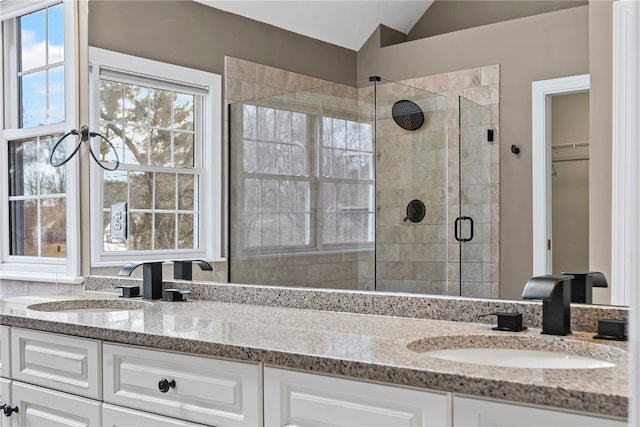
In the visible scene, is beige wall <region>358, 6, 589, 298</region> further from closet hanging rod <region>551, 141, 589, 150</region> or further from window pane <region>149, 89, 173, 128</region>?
window pane <region>149, 89, 173, 128</region>

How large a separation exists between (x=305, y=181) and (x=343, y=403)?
0.99m

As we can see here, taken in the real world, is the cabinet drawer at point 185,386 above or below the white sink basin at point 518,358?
below

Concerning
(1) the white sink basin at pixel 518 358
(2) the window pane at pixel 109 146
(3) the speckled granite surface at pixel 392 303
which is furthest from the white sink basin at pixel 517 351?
(2) the window pane at pixel 109 146

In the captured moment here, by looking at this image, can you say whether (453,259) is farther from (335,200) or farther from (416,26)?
(416,26)

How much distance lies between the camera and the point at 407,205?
6.51ft

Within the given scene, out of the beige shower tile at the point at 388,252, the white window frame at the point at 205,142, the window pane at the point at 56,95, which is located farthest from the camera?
the window pane at the point at 56,95

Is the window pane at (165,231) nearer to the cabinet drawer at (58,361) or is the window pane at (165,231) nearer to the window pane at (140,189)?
the window pane at (140,189)

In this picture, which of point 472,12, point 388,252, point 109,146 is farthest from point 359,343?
point 109,146

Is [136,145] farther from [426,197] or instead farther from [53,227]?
[426,197]

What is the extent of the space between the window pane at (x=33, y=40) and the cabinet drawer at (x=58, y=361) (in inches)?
58.4

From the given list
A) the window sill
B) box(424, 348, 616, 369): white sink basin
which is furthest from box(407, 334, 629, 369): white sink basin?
the window sill

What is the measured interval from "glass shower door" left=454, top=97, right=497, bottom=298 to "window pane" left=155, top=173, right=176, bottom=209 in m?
1.31

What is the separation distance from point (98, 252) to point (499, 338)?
1945 millimetres

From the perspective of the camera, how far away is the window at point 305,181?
2.14 meters
